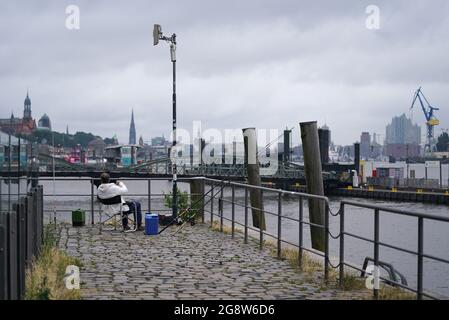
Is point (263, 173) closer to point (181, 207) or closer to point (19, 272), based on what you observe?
point (181, 207)

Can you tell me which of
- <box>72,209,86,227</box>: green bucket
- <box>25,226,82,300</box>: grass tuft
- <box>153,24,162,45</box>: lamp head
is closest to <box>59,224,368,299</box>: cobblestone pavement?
Answer: <box>25,226,82,300</box>: grass tuft

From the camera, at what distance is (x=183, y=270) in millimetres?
10508

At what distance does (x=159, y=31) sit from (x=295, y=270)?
Result: 407 inches

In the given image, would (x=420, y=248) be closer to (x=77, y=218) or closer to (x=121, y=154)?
(x=77, y=218)

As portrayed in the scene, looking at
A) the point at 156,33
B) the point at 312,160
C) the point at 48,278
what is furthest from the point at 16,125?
the point at 156,33

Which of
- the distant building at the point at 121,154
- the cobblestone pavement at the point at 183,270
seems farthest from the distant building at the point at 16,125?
the distant building at the point at 121,154

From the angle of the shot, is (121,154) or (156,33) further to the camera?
(121,154)

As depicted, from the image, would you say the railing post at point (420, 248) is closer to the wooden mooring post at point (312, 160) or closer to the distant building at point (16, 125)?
the distant building at point (16, 125)

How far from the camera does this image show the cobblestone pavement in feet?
28.5

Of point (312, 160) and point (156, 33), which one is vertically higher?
point (156, 33)

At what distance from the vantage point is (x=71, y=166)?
9206 centimetres

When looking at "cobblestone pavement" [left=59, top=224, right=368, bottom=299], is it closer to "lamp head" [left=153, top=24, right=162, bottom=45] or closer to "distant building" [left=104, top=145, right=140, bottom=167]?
"lamp head" [left=153, top=24, right=162, bottom=45]
